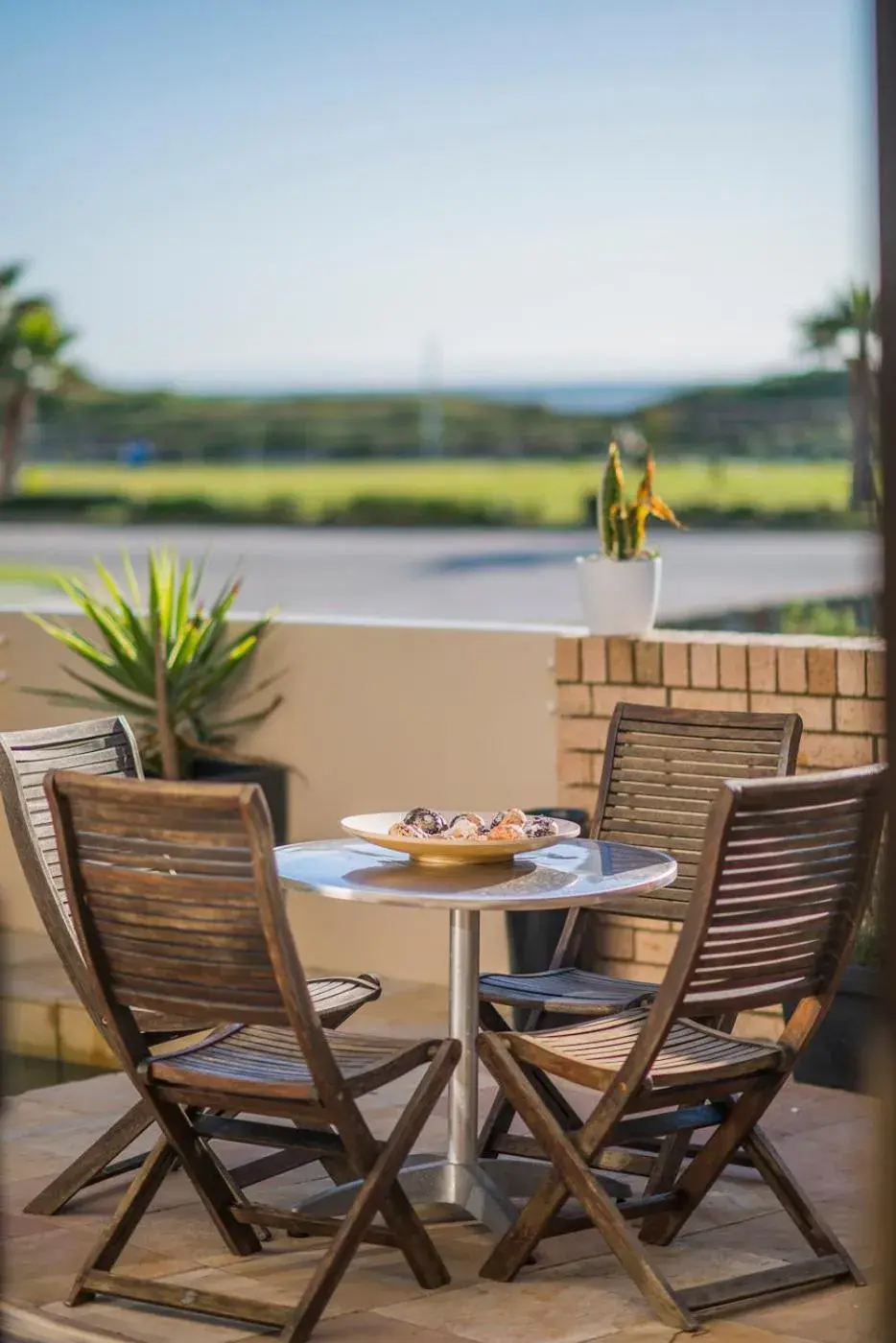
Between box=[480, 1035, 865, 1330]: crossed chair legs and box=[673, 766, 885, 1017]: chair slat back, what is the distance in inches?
8.5

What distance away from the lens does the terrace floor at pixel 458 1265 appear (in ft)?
10.5

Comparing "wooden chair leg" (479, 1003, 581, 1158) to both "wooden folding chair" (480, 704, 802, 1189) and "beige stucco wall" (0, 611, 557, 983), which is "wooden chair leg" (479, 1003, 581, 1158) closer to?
"wooden folding chair" (480, 704, 802, 1189)

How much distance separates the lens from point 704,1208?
3.85m

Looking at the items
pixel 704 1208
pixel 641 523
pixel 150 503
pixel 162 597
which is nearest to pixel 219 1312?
pixel 704 1208

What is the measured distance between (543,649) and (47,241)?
22.5m

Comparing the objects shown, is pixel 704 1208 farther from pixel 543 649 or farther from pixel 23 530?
→ pixel 23 530

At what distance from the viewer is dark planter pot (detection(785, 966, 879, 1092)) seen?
181 inches

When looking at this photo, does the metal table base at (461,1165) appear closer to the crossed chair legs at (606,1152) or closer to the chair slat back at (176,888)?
the crossed chair legs at (606,1152)

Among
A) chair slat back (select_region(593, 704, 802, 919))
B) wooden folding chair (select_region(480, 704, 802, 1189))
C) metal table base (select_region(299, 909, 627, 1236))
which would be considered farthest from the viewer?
chair slat back (select_region(593, 704, 802, 919))

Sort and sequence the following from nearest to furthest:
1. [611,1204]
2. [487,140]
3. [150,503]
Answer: [611,1204] < [487,140] < [150,503]

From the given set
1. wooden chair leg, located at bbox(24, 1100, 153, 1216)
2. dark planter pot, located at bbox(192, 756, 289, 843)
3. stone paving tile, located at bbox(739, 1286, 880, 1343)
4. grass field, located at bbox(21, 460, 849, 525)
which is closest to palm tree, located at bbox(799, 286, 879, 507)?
stone paving tile, located at bbox(739, 1286, 880, 1343)

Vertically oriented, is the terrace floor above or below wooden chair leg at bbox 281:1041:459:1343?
below

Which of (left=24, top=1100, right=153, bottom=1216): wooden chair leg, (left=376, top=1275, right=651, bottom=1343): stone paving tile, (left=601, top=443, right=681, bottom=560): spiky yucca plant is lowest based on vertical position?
(left=376, top=1275, right=651, bottom=1343): stone paving tile

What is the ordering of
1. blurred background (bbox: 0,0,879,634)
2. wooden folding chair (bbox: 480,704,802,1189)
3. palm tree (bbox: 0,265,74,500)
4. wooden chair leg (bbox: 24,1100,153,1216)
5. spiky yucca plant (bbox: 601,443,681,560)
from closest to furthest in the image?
wooden chair leg (bbox: 24,1100,153,1216)
wooden folding chair (bbox: 480,704,802,1189)
spiky yucca plant (bbox: 601,443,681,560)
palm tree (bbox: 0,265,74,500)
blurred background (bbox: 0,0,879,634)
